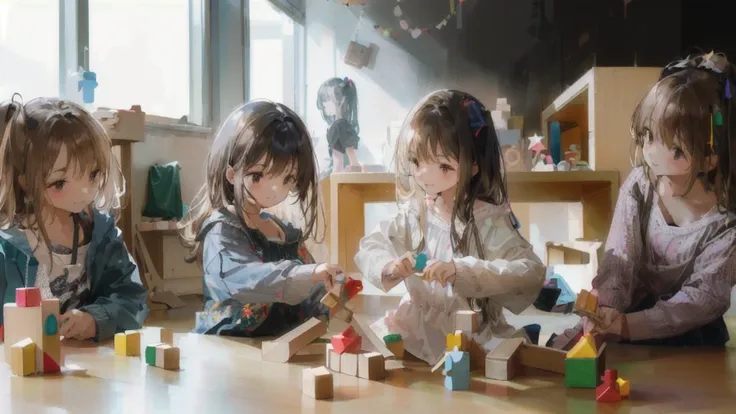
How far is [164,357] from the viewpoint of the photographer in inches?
34.1

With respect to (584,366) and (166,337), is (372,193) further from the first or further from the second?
(584,366)

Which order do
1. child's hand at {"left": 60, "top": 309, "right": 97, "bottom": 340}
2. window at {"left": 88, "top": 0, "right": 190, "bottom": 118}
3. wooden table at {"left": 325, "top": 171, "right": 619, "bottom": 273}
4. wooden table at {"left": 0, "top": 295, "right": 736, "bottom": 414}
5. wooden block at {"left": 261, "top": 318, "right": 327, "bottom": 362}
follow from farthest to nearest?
window at {"left": 88, "top": 0, "right": 190, "bottom": 118} < wooden table at {"left": 325, "top": 171, "right": 619, "bottom": 273} < child's hand at {"left": 60, "top": 309, "right": 97, "bottom": 340} < wooden block at {"left": 261, "top": 318, "right": 327, "bottom": 362} < wooden table at {"left": 0, "top": 295, "right": 736, "bottom": 414}

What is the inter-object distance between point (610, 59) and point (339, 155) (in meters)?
0.63

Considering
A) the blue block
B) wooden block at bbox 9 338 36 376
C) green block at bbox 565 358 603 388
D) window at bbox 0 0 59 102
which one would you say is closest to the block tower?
wooden block at bbox 9 338 36 376

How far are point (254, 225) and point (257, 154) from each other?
13cm

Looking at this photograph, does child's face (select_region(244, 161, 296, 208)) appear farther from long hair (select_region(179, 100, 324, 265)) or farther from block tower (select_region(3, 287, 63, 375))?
block tower (select_region(3, 287, 63, 375))

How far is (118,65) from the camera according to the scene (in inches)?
65.6

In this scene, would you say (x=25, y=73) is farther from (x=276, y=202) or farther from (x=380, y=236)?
(x=380, y=236)

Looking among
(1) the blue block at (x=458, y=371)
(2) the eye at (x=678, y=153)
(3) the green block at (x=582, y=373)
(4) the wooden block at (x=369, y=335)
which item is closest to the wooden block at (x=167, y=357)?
(4) the wooden block at (x=369, y=335)

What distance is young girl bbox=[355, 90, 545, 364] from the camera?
0.89 m

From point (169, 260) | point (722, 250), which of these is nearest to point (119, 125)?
point (169, 260)

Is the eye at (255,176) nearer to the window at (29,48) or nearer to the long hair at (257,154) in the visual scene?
the long hair at (257,154)

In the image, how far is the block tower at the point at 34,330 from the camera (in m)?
0.80

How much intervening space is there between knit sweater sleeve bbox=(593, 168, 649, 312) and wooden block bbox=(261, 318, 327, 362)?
40 cm
